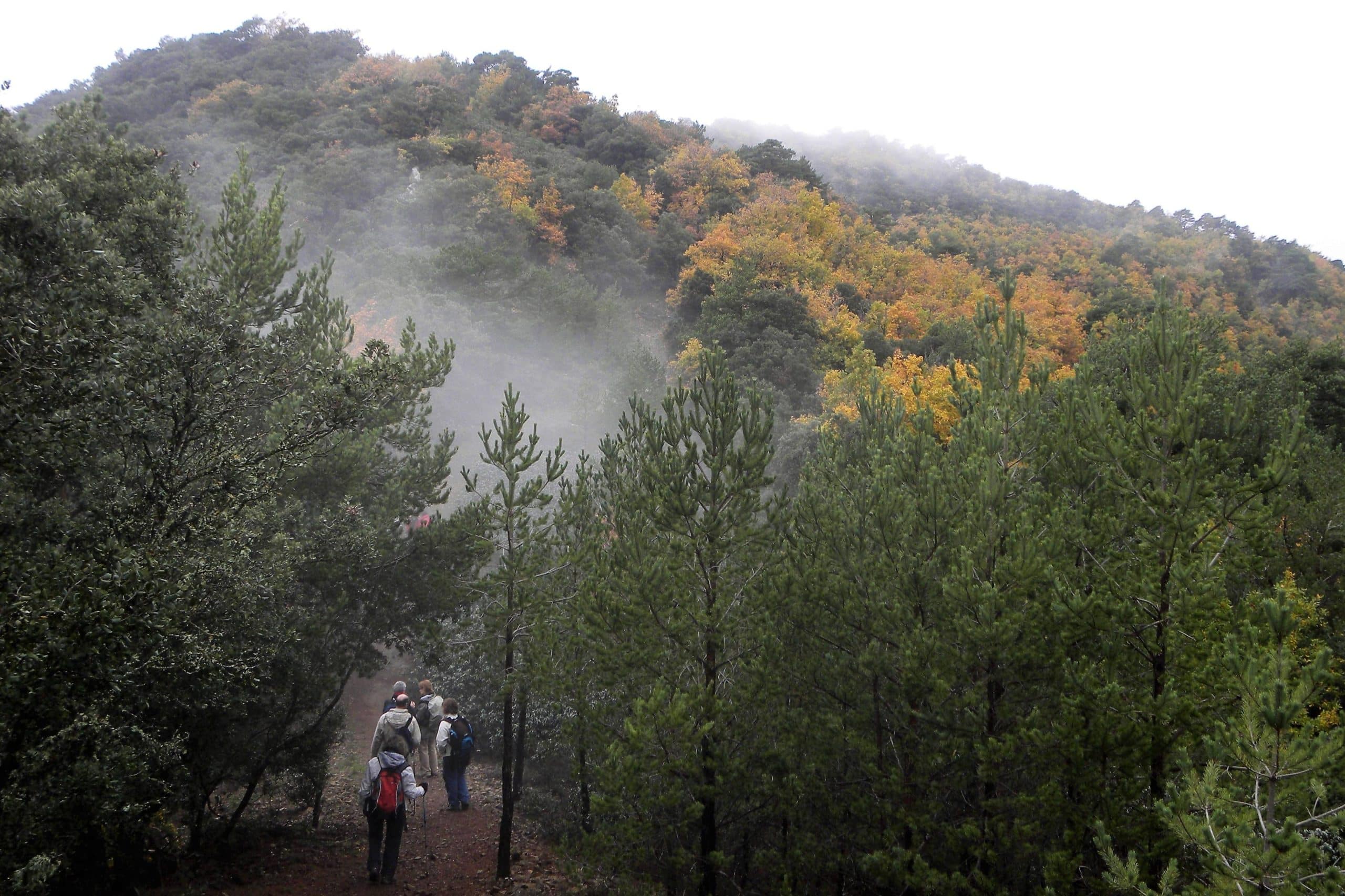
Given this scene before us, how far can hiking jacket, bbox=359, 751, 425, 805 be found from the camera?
28.5ft

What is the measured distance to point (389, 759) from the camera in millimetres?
8703

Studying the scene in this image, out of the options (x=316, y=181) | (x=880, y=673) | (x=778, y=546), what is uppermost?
(x=316, y=181)

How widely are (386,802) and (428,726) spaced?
14.9 feet

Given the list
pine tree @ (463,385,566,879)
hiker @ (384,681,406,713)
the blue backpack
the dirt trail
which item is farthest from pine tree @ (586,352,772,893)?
the blue backpack

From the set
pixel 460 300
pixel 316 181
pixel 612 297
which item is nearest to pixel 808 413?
pixel 612 297

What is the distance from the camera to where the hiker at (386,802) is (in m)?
8.70

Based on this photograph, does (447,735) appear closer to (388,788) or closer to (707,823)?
(388,788)

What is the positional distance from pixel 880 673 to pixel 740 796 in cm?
229

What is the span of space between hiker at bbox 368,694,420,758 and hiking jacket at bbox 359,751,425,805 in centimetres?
5

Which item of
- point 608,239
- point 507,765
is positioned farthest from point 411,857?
point 608,239

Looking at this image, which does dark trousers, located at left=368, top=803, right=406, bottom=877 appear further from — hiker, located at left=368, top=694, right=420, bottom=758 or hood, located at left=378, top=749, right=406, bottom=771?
hiker, located at left=368, top=694, right=420, bottom=758

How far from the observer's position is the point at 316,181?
40938 millimetres

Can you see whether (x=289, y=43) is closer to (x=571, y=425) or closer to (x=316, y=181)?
(x=316, y=181)

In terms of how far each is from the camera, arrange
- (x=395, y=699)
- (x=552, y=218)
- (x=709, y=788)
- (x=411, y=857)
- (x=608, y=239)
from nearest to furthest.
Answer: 1. (x=709, y=788)
2. (x=395, y=699)
3. (x=411, y=857)
4. (x=552, y=218)
5. (x=608, y=239)
